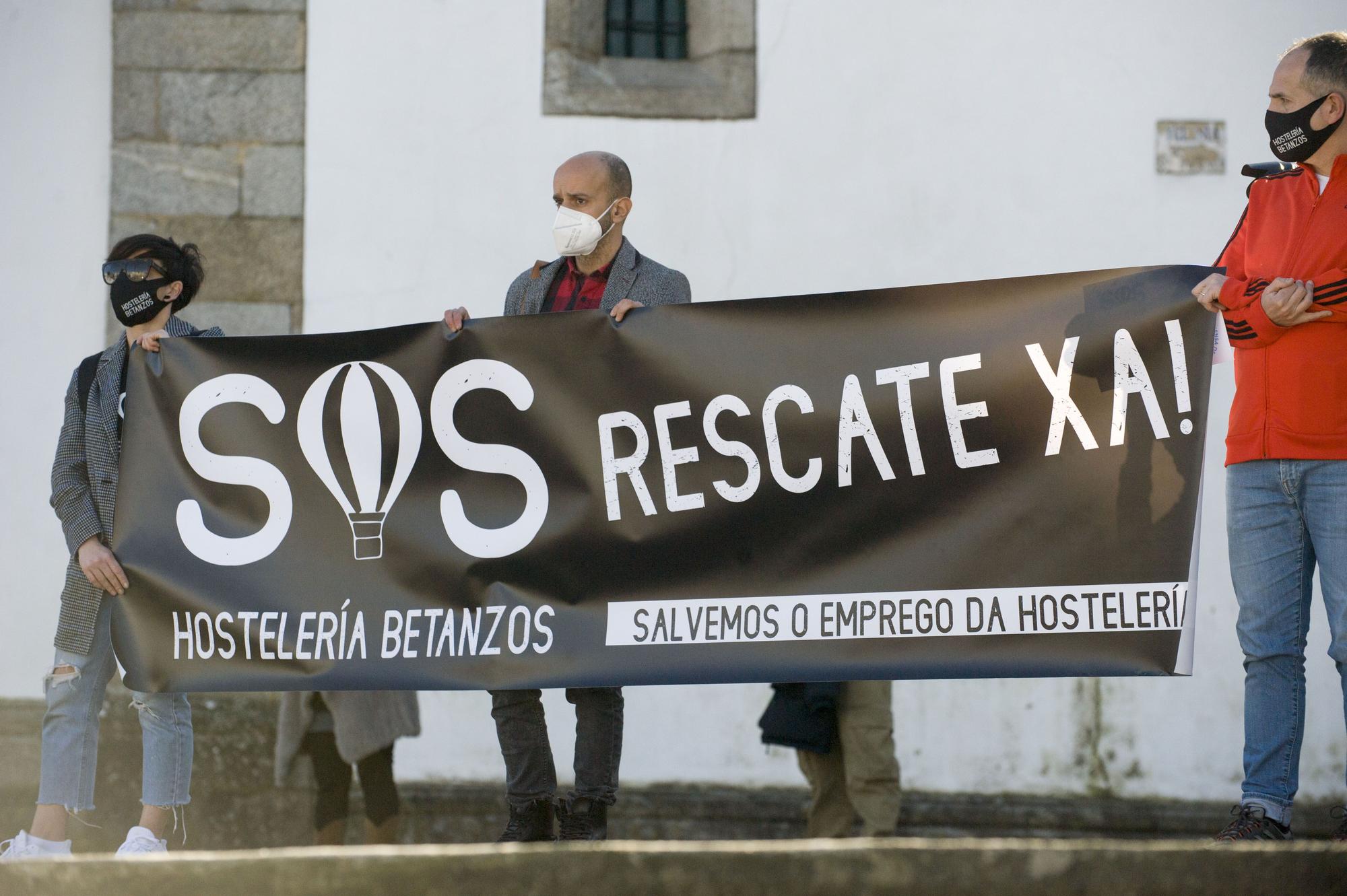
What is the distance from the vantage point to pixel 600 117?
20.9 ft

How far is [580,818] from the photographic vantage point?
145 inches

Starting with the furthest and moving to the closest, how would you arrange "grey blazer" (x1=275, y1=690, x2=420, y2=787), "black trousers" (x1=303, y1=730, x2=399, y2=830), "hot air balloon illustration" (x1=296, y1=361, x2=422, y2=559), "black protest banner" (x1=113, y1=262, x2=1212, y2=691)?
1. "black trousers" (x1=303, y1=730, x2=399, y2=830)
2. "grey blazer" (x1=275, y1=690, x2=420, y2=787)
3. "hot air balloon illustration" (x1=296, y1=361, x2=422, y2=559)
4. "black protest banner" (x1=113, y1=262, x2=1212, y2=691)

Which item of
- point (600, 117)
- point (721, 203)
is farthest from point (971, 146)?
point (600, 117)

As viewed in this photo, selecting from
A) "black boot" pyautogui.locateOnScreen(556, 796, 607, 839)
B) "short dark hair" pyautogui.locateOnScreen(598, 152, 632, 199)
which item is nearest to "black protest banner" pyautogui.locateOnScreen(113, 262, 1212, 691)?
"black boot" pyautogui.locateOnScreen(556, 796, 607, 839)

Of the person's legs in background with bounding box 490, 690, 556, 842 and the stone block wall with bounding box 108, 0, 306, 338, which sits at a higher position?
the stone block wall with bounding box 108, 0, 306, 338

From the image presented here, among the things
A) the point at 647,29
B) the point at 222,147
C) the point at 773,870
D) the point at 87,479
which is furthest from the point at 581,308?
the point at 647,29

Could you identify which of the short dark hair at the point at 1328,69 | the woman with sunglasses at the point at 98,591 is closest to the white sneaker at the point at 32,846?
the woman with sunglasses at the point at 98,591

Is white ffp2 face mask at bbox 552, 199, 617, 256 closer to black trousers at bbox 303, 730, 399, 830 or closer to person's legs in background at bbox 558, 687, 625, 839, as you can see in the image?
person's legs in background at bbox 558, 687, 625, 839

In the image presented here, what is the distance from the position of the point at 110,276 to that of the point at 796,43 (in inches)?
138

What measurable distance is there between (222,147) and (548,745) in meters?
3.87

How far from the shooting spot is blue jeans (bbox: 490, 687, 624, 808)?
12.2 ft

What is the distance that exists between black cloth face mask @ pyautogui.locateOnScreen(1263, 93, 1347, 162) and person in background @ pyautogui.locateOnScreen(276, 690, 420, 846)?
3.74 metres

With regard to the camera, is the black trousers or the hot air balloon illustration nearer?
the hot air balloon illustration

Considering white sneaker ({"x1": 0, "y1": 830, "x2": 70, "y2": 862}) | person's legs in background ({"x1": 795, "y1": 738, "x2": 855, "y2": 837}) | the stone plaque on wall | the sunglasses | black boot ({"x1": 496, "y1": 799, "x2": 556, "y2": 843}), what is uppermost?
the stone plaque on wall
